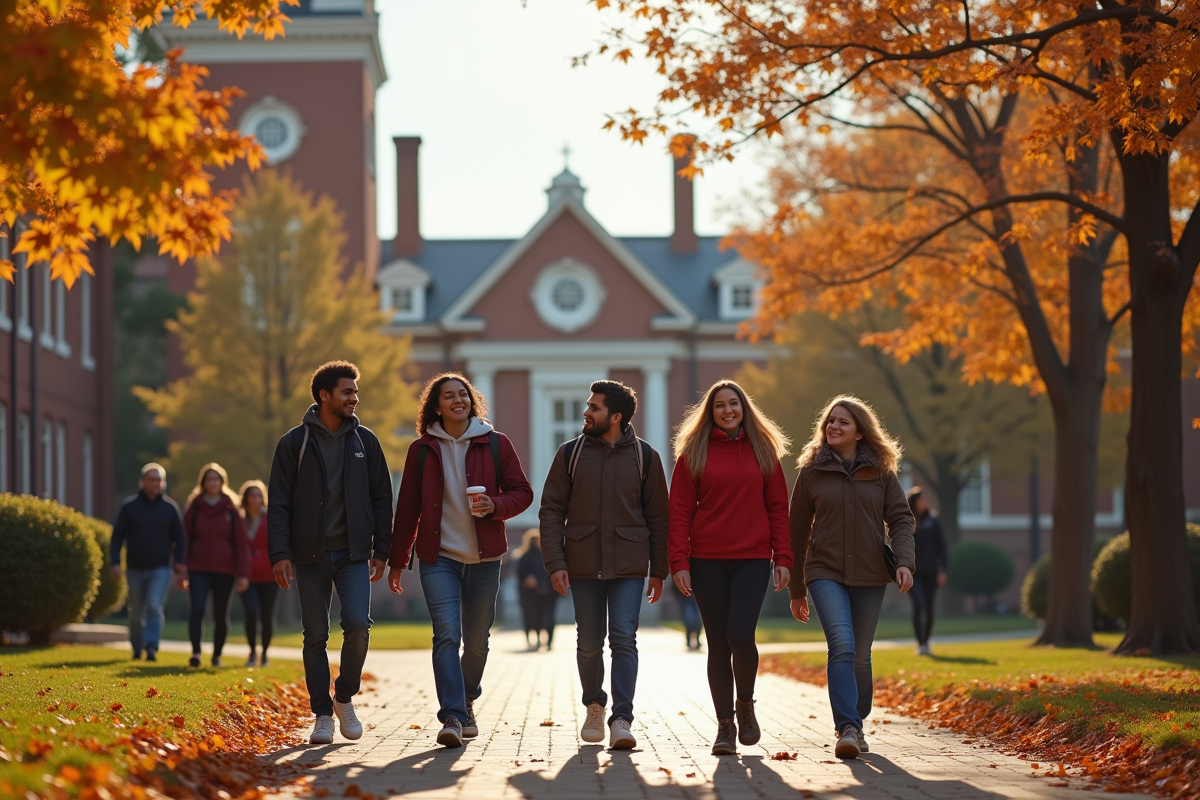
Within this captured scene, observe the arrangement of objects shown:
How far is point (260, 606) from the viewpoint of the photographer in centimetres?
1514

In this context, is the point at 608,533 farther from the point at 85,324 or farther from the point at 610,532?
the point at 85,324

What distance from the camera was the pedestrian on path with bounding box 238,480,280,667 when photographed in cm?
1467

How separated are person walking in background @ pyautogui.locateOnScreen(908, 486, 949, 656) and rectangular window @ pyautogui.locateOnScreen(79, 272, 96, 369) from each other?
2029 centimetres

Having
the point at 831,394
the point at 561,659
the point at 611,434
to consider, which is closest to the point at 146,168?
the point at 611,434

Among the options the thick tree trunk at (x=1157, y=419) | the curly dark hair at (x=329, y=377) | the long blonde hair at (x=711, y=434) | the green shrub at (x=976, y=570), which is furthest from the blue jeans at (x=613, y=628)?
the green shrub at (x=976, y=570)

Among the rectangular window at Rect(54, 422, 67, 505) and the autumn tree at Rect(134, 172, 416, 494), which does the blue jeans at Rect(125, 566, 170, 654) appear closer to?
the rectangular window at Rect(54, 422, 67, 505)

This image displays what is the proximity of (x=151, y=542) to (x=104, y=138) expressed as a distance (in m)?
8.82

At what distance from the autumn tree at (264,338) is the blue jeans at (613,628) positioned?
23.4 meters

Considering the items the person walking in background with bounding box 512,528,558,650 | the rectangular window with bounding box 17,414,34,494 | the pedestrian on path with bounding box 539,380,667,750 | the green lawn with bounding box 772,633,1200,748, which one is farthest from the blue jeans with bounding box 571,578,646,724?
the rectangular window with bounding box 17,414,34,494

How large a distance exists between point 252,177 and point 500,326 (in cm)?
729

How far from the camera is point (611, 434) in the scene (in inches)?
326

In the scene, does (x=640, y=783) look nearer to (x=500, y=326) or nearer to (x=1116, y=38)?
(x=1116, y=38)

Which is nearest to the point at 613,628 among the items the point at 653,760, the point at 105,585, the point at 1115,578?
the point at 653,760

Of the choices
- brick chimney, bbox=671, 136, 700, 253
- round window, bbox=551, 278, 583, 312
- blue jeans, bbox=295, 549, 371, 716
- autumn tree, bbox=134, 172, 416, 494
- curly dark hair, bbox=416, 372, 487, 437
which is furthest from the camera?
brick chimney, bbox=671, 136, 700, 253
